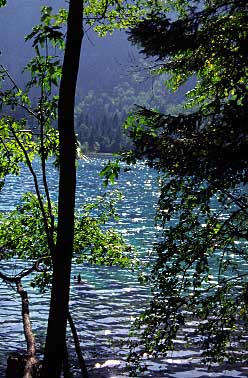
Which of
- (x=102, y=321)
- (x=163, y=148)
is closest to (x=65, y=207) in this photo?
(x=163, y=148)

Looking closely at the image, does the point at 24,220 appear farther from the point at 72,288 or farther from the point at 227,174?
the point at 72,288

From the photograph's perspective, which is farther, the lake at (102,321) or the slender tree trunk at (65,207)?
the lake at (102,321)

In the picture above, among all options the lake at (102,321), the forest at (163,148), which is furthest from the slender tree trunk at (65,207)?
the lake at (102,321)

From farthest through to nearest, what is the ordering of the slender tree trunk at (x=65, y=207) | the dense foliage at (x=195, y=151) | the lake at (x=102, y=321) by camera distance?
the lake at (x=102, y=321) < the dense foliage at (x=195, y=151) < the slender tree trunk at (x=65, y=207)

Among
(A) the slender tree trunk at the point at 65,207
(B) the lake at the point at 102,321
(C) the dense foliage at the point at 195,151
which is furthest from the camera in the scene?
(B) the lake at the point at 102,321

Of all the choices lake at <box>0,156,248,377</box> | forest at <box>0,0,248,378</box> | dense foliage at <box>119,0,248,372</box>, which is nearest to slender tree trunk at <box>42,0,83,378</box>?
forest at <box>0,0,248,378</box>

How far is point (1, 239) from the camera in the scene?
14.1 meters

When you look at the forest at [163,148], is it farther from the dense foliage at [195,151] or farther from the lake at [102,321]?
the lake at [102,321]

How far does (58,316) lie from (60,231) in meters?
1.34

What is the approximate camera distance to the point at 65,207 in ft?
25.6

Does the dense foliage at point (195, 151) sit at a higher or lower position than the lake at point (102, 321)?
higher

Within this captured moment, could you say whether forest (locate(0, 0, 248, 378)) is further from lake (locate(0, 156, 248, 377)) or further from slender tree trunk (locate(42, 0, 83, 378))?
lake (locate(0, 156, 248, 377))

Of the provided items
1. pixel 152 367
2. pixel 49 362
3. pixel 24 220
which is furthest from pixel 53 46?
pixel 152 367

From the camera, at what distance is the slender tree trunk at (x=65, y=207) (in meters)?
7.76
